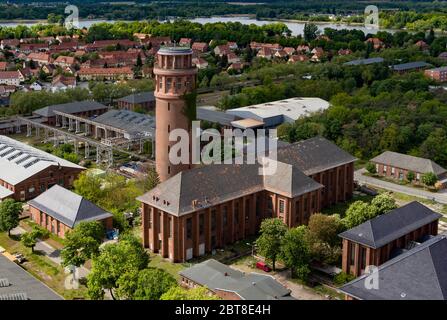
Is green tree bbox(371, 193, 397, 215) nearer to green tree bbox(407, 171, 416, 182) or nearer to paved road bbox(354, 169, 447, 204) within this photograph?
paved road bbox(354, 169, 447, 204)

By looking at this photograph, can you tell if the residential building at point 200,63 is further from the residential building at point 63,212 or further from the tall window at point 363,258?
the tall window at point 363,258

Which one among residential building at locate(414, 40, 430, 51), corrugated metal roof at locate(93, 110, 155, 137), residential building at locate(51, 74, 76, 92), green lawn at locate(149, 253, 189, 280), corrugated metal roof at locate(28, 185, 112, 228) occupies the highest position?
residential building at locate(414, 40, 430, 51)

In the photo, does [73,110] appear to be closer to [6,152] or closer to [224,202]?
[6,152]

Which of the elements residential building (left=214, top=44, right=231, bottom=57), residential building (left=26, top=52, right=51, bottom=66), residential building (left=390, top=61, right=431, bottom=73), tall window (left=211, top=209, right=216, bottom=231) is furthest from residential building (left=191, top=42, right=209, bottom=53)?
tall window (left=211, top=209, right=216, bottom=231)

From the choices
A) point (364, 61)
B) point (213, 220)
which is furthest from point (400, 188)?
point (364, 61)

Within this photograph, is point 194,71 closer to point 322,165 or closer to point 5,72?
point 322,165

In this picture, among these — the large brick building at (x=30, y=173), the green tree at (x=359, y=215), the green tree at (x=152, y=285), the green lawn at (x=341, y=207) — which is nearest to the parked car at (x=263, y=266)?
the green tree at (x=359, y=215)
